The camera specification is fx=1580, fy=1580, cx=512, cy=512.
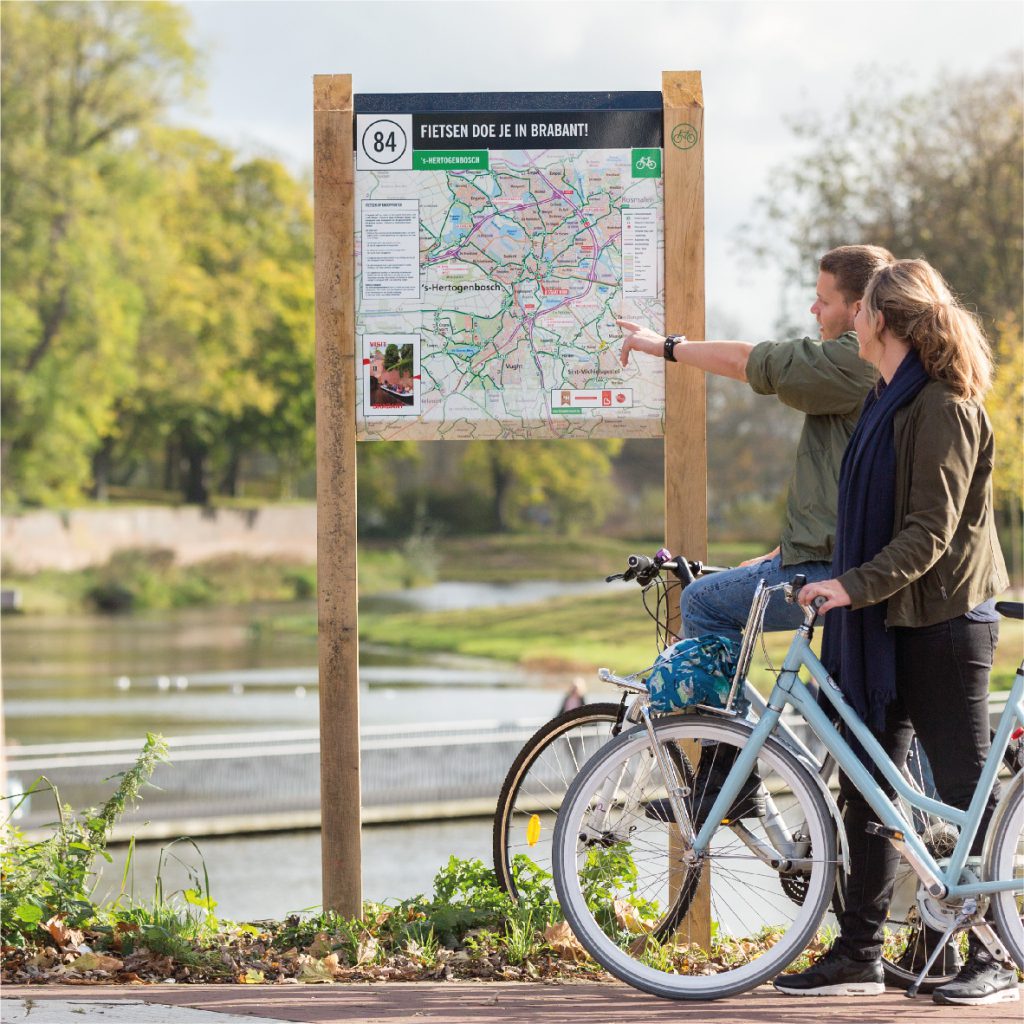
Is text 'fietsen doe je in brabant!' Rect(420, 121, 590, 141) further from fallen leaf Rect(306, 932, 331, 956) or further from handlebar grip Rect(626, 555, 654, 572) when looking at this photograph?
fallen leaf Rect(306, 932, 331, 956)

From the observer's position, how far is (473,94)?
526 cm

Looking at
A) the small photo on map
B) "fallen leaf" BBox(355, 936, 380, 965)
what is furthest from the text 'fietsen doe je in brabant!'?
"fallen leaf" BBox(355, 936, 380, 965)

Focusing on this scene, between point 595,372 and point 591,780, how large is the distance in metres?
1.56

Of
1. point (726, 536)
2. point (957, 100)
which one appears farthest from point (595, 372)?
point (726, 536)

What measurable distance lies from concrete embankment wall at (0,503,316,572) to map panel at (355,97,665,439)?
37.8 m

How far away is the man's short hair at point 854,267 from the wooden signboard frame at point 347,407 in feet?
2.43

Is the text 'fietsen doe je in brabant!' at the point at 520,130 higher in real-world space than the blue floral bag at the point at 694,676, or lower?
higher

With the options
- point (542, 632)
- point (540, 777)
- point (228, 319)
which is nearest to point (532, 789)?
point (540, 777)

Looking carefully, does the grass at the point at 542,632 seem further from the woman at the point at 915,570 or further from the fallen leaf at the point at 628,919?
the woman at the point at 915,570

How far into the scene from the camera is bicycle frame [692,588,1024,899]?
13.3ft

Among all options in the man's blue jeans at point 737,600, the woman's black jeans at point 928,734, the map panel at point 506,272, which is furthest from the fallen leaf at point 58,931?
the woman's black jeans at point 928,734

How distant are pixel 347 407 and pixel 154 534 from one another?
42.9 metres

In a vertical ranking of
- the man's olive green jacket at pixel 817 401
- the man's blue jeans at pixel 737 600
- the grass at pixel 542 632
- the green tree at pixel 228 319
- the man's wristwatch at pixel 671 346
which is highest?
the green tree at pixel 228 319

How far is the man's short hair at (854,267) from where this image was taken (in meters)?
4.46
